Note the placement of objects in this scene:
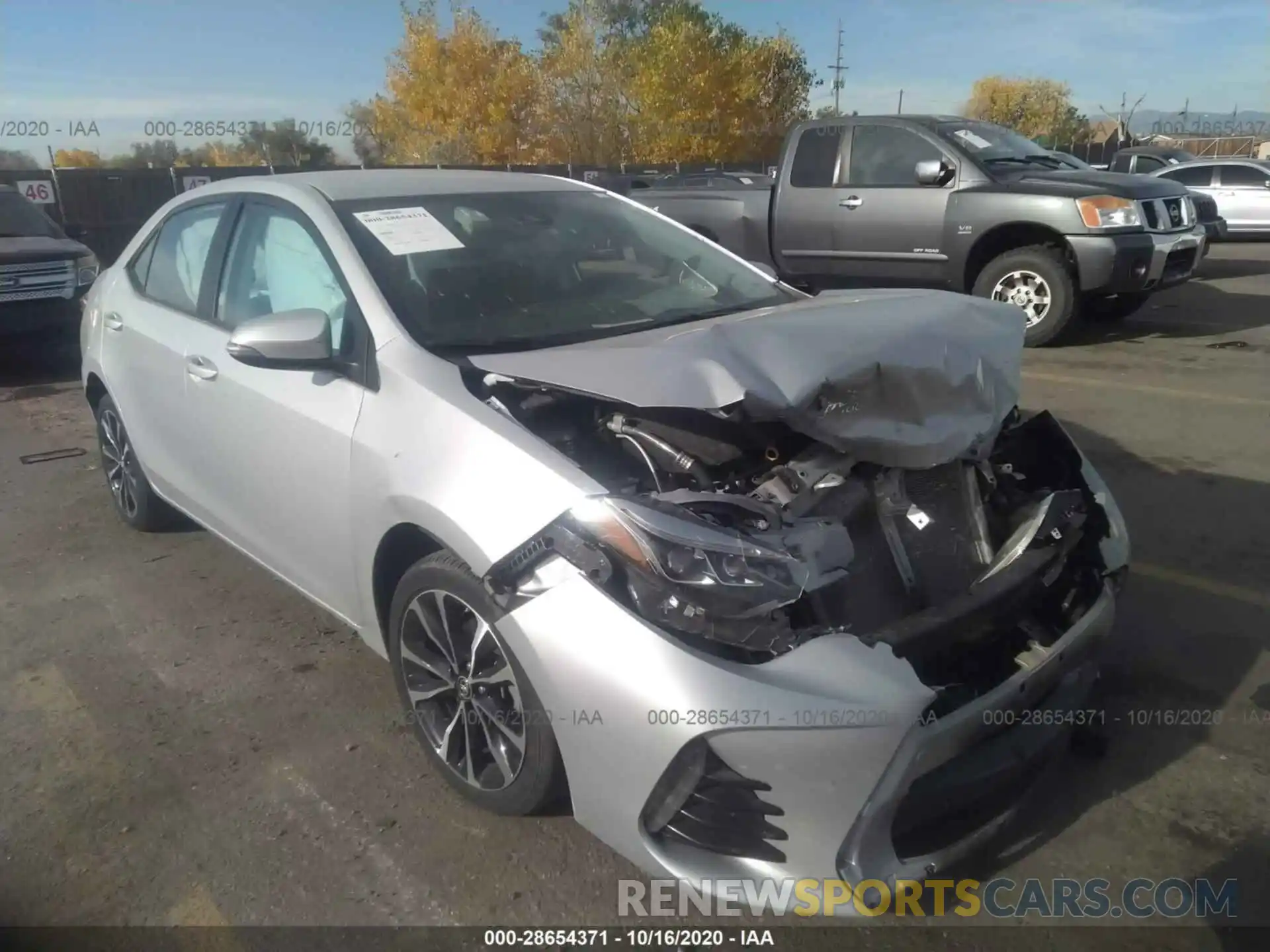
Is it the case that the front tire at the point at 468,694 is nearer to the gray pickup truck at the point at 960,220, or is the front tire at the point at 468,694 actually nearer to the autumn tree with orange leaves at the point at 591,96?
the gray pickup truck at the point at 960,220

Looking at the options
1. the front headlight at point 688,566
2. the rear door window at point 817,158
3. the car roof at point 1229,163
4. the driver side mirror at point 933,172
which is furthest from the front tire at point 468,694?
the car roof at point 1229,163

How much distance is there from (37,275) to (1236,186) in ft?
56.3

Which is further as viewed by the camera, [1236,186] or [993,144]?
[1236,186]

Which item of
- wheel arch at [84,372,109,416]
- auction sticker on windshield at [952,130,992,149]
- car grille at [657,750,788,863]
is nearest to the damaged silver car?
car grille at [657,750,788,863]

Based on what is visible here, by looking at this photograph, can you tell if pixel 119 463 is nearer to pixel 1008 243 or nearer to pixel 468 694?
pixel 468 694

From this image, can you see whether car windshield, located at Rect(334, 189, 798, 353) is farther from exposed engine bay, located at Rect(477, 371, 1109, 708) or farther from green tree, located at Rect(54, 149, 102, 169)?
green tree, located at Rect(54, 149, 102, 169)

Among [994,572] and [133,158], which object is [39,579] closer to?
[994,572]

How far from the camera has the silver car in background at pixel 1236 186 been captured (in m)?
15.7

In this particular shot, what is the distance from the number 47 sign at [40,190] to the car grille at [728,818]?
1768 centimetres

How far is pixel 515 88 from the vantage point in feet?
136

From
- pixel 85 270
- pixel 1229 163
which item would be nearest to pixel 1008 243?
pixel 85 270

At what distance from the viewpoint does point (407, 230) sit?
317cm

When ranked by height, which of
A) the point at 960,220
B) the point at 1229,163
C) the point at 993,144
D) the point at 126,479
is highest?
the point at 1229,163

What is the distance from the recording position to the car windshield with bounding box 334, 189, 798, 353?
296 cm
